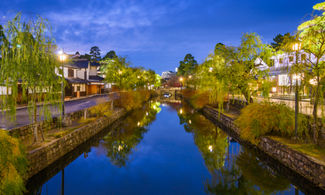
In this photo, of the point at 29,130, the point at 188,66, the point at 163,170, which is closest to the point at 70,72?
the point at 29,130

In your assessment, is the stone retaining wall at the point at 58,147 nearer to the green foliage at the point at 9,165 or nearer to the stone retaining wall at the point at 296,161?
the green foliage at the point at 9,165

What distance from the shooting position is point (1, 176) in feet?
18.7

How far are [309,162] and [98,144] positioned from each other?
38.6ft

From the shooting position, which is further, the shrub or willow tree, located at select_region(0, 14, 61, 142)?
the shrub

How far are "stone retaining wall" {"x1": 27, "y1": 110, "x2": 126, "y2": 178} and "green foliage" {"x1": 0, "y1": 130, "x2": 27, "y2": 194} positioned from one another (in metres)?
1.42

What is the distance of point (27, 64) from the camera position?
25.6ft

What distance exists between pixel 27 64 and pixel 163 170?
772 cm

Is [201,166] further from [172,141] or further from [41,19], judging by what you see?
[41,19]

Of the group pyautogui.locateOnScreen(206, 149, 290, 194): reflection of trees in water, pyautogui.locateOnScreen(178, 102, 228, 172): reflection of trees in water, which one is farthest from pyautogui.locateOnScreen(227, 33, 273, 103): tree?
pyautogui.locateOnScreen(206, 149, 290, 194): reflection of trees in water

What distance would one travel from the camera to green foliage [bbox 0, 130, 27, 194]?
573 centimetres

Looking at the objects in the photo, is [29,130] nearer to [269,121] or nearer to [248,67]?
[269,121]

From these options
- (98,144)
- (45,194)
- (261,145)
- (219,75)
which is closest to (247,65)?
(219,75)

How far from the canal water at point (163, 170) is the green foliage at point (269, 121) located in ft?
4.51

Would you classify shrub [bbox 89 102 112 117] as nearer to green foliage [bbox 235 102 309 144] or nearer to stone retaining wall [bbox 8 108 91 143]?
stone retaining wall [bbox 8 108 91 143]
